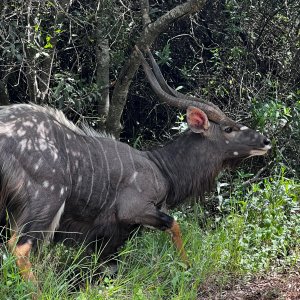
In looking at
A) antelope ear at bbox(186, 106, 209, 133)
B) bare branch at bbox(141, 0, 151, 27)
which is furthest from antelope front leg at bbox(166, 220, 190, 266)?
bare branch at bbox(141, 0, 151, 27)

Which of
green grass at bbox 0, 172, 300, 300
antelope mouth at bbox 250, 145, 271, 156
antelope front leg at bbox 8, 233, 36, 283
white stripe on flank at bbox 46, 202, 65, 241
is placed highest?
antelope mouth at bbox 250, 145, 271, 156

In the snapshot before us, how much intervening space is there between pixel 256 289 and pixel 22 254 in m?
1.69

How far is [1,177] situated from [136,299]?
45.5 inches

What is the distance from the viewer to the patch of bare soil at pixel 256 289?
4887 mm

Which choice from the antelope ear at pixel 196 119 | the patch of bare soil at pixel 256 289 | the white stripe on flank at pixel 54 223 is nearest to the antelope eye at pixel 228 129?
the antelope ear at pixel 196 119

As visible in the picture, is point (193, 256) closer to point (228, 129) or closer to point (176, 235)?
point (176, 235)

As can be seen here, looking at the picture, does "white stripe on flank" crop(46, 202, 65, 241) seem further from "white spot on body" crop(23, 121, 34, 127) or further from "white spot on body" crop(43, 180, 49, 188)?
"white spot on body" crop(23, 121, 34, 127)

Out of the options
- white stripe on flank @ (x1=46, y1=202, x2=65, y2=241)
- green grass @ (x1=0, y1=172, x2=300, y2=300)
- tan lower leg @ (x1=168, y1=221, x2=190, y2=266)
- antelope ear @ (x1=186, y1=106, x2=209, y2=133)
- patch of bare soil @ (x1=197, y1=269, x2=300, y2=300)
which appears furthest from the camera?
antelope ear @ (x1=186, y1=106, x2=209, y2=133)

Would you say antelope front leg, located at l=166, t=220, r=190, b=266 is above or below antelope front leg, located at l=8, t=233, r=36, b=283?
below

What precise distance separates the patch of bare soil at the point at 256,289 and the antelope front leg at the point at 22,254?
3.95ft

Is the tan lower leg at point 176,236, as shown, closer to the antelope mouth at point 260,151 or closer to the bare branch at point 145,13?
the antelope mouth at point 260,151

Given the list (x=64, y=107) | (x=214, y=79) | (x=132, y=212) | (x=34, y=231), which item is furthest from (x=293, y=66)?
(x=34, y=231)

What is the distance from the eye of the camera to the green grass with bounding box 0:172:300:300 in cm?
431

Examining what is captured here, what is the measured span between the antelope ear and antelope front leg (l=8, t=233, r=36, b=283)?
1662 millimetres
